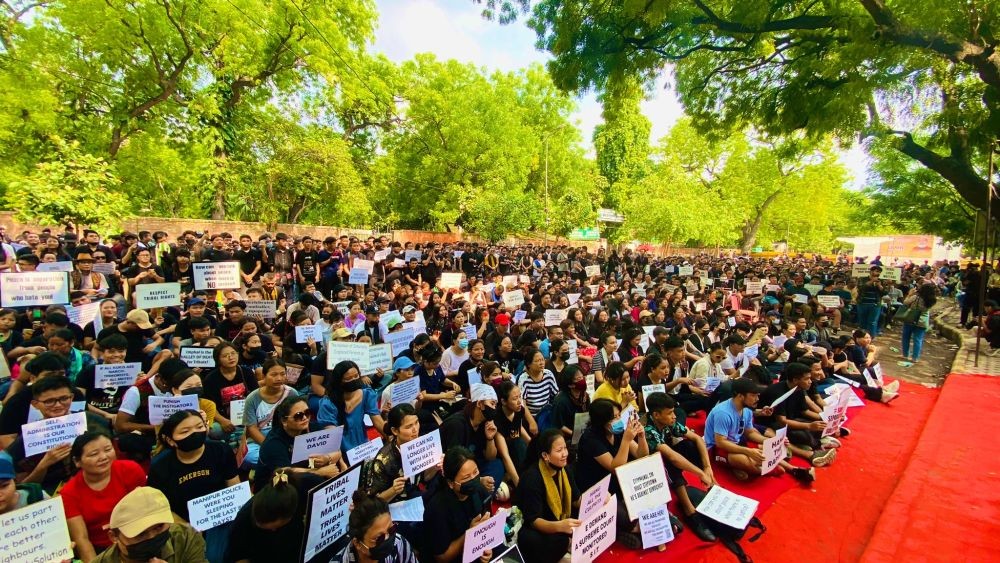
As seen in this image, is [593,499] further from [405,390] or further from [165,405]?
[165,405]

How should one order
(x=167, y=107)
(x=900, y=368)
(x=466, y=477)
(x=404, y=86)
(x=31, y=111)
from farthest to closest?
(x=404, y=86)
(x=167, y=107)
(x=31, y=111)
(x=900, y=368)
(x=466, y=477)

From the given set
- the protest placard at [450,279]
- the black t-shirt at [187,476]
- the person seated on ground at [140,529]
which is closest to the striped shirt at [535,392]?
the black t-shirt at [187,476]

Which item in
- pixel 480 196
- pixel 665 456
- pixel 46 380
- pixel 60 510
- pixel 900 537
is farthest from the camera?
pixel 480 196

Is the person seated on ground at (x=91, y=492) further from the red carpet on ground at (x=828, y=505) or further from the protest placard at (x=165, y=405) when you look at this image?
the red carpet on ground at (x=828, y=505)

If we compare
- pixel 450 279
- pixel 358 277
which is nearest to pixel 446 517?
pixel 358 277

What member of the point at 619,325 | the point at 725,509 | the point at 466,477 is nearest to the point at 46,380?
the point at 466,477

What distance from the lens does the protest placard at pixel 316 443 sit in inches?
137

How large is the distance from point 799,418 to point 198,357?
7.71 metres

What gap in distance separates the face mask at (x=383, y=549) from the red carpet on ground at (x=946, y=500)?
13.1 feet

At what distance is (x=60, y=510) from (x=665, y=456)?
462 cm

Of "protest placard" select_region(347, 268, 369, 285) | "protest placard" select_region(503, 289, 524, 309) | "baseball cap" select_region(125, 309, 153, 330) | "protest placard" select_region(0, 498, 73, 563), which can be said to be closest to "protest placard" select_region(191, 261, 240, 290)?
"baseball cap" select_region(125, 309, 153, 330)

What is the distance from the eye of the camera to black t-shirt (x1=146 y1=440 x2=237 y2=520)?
3098 millimetres

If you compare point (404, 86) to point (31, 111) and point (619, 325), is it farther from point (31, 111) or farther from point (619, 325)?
point (619, 325)

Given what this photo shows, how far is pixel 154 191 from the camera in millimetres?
27266
